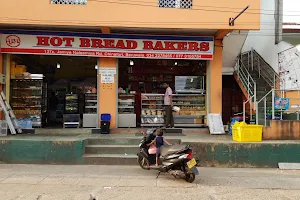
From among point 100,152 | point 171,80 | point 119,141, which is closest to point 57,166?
point 100,152

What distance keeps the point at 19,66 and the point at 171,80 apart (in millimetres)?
7073

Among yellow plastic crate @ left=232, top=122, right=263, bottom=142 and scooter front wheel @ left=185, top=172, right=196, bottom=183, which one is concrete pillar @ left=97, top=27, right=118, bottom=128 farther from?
scooter front wheel @ left=185, top=172, right=196, bottom=183

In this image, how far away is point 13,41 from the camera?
1059 centimetres

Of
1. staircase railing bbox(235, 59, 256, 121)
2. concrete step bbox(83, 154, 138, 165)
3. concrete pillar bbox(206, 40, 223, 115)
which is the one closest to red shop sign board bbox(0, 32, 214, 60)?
concrete pillar bbox(206, 40, 223, 115)

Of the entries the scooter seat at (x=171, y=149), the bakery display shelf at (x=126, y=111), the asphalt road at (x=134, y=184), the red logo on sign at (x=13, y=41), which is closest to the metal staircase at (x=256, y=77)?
A: the bakery display shelf at (x=126, y=111)

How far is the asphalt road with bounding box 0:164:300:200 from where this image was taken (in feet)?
18.4

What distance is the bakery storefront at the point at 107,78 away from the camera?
10.7m

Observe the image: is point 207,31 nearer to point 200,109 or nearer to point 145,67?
point 200,109

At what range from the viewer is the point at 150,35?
11047 millimetres

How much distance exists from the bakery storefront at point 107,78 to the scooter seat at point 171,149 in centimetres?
459

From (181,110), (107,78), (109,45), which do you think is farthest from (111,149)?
(181,110)

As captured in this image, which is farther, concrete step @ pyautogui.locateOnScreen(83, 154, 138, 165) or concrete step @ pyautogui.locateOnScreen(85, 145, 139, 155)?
concrete step @ pyautogui.locateOnScreen(85, 145, 139, 155)

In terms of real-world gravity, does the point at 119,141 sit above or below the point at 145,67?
below

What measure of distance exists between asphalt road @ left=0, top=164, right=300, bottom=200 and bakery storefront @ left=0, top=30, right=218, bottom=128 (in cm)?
384
